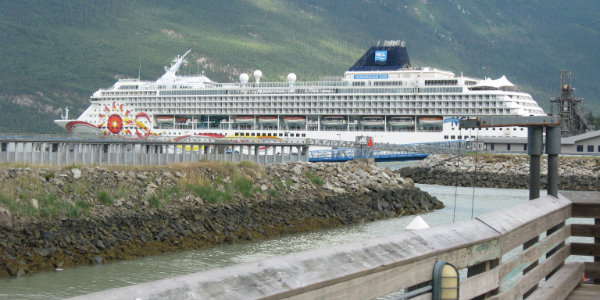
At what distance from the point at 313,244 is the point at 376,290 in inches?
662

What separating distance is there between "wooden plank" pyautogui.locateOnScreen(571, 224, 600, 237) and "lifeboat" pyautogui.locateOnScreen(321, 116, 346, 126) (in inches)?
2649

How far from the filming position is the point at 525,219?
5152mm

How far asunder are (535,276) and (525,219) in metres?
0.58

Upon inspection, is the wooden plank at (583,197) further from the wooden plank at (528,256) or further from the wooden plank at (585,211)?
the wooden plank at (528,256)

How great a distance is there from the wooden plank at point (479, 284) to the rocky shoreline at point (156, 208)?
11823mm

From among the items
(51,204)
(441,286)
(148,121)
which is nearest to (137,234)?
(51,204)

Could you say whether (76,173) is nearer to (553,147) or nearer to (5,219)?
(5,219)

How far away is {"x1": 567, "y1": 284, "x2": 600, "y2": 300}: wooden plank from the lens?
646 cm

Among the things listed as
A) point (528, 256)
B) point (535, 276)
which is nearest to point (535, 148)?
point (535, 276)

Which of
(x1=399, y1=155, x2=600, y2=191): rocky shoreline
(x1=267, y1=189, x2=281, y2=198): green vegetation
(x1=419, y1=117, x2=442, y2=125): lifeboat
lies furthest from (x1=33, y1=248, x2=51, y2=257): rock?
(x1=419, y1=117, x2=442, y2=125): lifeboat

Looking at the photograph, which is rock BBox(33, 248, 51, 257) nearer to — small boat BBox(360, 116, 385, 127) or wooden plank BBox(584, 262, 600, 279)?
wooden plank BBox(584, 262, 600, 279)

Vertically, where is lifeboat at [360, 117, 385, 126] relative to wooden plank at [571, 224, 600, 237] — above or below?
above

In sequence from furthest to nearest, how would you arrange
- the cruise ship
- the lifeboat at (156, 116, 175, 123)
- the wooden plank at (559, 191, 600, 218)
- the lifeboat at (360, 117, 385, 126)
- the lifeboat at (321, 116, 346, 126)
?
1. the lifeboat at (156, 116, 175, 123)
2. the lifeboat at (321, 116, 346, 126)
3. the lifeboat at (360, 117, 385, 126)
4. the cruise ship
5. the wooden plank at (559, 191, 600, 218)

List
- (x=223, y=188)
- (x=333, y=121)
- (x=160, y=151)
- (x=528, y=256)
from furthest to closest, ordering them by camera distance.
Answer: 1. (x=333, y=121)
2. (x=160, y=151)
3. (x=223, y=188)
4. (x=528, y=256)
